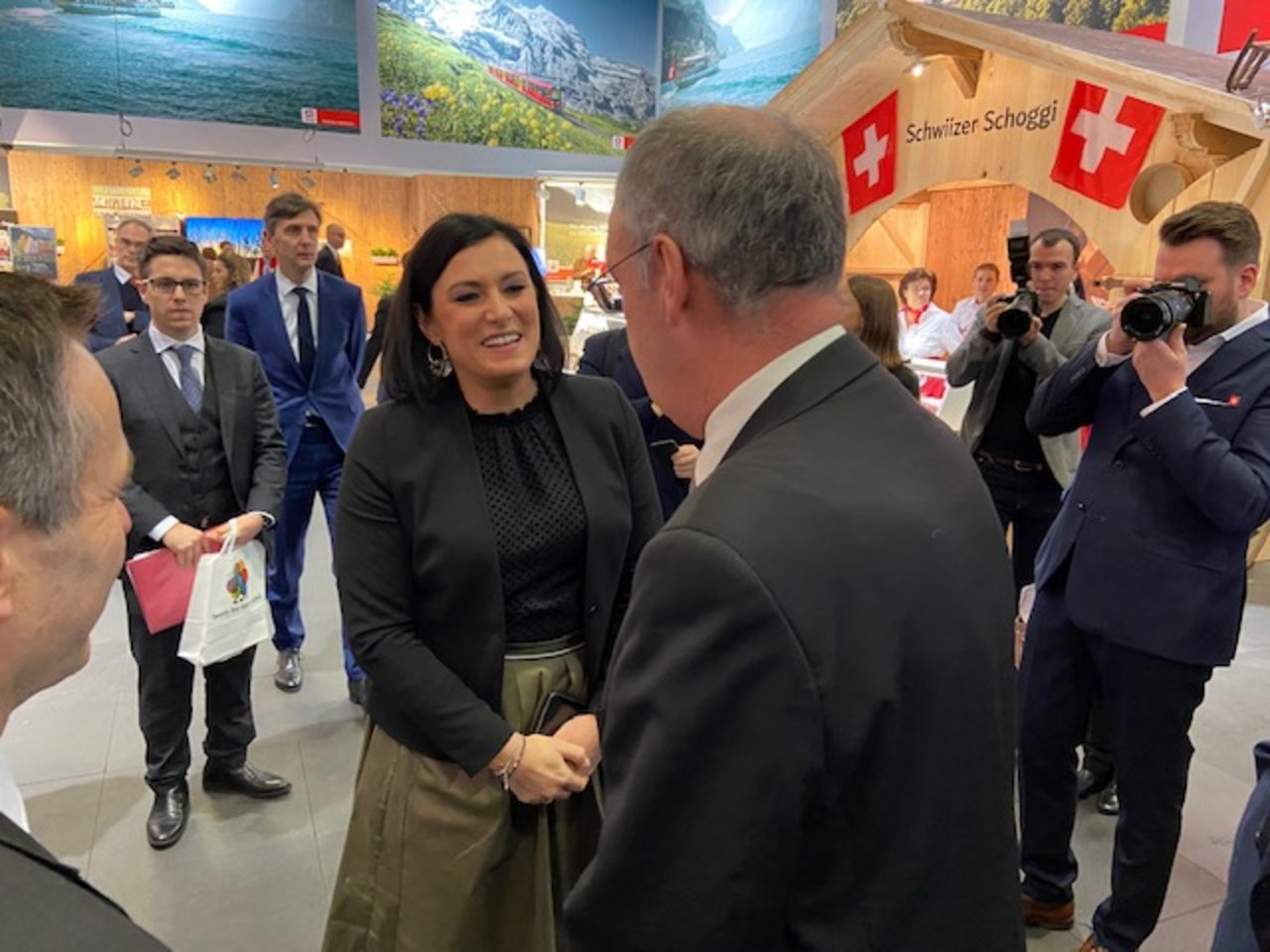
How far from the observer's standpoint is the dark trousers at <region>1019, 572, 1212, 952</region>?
7.00ft

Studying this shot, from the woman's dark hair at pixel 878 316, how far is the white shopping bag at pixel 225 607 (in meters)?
2.03

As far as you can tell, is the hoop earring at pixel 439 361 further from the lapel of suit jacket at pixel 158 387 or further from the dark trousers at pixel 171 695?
the dark trousers at pixel 171 695

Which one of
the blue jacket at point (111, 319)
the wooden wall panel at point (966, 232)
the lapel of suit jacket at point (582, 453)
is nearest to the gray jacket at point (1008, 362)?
the lapel of suit jacket at point (582, 453)

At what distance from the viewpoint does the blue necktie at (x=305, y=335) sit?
11.9ft

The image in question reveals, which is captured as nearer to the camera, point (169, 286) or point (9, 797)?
point (9, 797)

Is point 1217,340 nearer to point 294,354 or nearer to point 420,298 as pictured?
point 420,298

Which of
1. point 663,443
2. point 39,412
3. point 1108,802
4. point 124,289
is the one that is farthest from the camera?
point 124,289

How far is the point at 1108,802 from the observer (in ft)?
9.93

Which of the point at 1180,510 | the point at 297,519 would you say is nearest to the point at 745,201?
the point at 1180,510

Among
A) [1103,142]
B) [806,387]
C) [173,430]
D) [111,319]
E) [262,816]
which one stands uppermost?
[1103,142]

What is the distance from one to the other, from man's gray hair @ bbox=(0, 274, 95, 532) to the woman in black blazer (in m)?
0.80

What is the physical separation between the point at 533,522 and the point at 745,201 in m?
0.85

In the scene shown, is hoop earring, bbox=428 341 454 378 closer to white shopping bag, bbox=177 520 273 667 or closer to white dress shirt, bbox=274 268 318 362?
white shopping bag, bbox=177 520 273 667

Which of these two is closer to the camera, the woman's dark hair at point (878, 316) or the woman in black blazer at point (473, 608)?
the woman in black blazer at point (473, 608)
